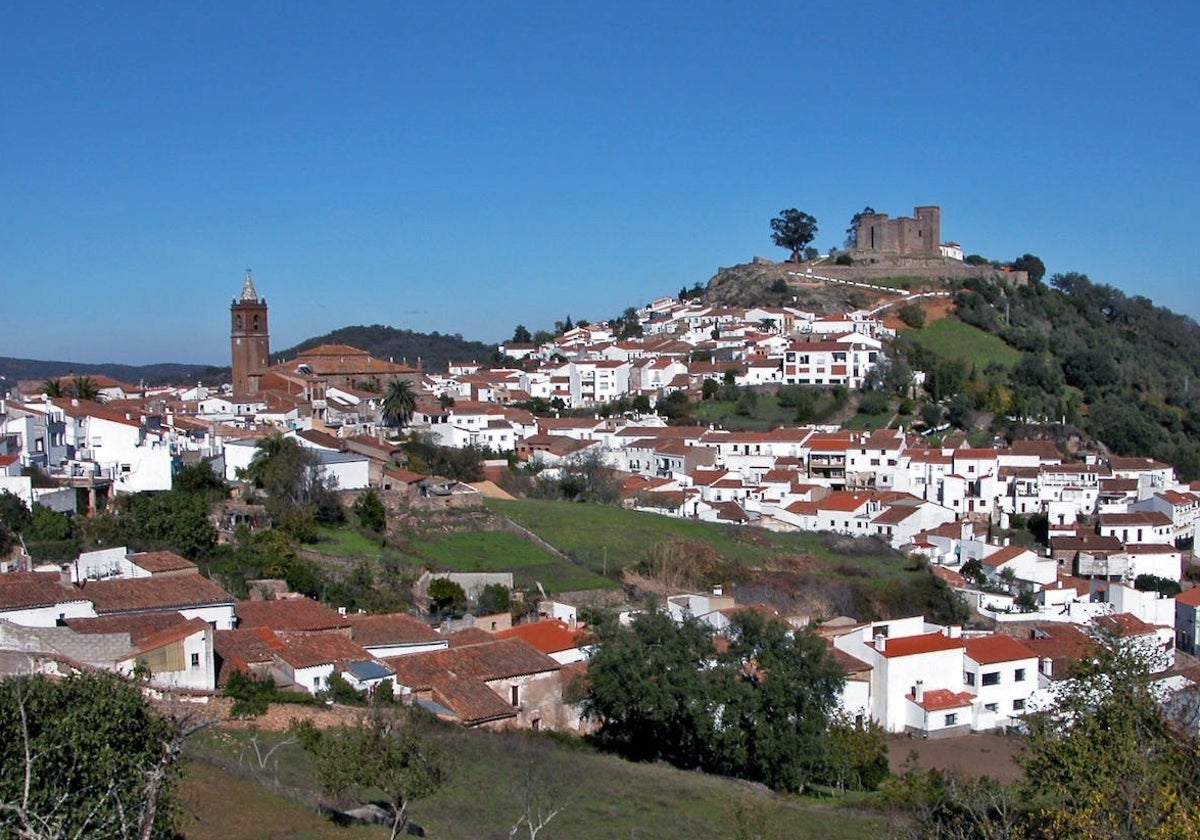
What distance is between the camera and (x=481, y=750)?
18.2 meters

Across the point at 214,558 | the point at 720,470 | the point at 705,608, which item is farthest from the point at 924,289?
the point at 214,558

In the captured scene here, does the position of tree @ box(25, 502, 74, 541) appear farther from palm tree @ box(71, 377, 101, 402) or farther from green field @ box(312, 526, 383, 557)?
palm tree @ box(71, 377, 101, 402)

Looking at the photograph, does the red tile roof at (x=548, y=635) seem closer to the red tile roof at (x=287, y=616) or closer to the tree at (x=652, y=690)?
the tree at (x=652, y=690)

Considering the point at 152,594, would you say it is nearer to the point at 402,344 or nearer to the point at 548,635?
the point at 548,635

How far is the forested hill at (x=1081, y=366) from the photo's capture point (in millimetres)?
60156

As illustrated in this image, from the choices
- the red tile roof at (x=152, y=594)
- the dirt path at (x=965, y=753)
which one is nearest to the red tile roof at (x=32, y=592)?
the red tile roof at (x=152, y=594)

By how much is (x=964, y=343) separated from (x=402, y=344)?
235 feet

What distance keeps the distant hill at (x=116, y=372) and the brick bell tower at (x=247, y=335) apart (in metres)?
29.3

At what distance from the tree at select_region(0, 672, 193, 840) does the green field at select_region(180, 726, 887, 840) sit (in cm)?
146

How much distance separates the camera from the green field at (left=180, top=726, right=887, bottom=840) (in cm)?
1367

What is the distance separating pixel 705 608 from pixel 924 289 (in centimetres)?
5629

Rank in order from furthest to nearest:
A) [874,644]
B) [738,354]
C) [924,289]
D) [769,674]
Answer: [924,289] → [738,354] → [874,644] → [769,674]

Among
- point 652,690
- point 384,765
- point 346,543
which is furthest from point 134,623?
point 346,543

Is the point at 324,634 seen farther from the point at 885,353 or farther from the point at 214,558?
the point at 885,353
